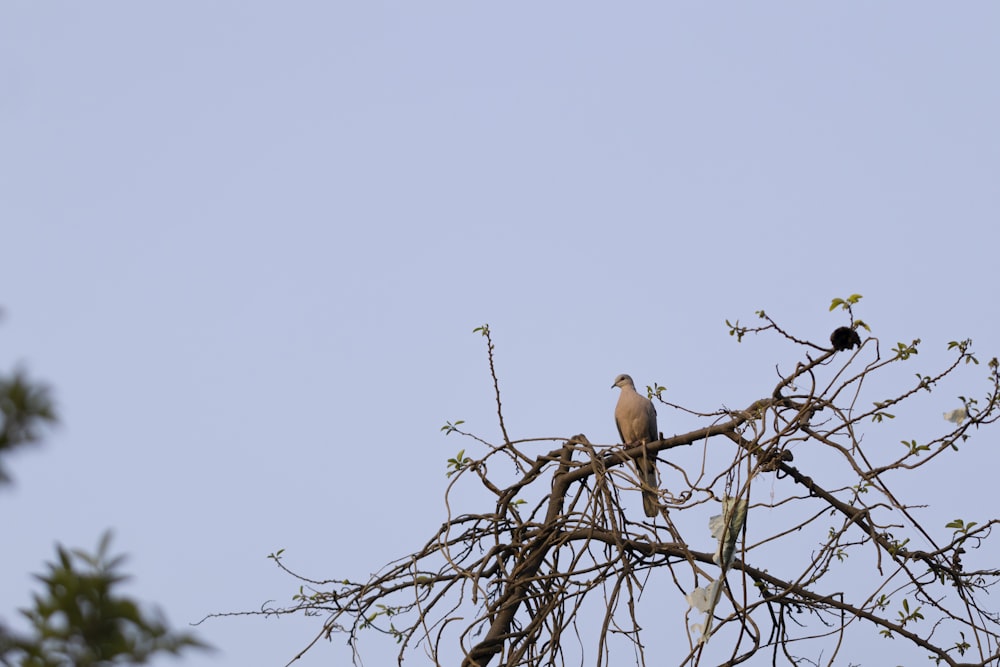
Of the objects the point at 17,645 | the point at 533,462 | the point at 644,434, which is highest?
the point at 644,434

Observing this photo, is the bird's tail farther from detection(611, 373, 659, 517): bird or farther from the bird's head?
the bird's head

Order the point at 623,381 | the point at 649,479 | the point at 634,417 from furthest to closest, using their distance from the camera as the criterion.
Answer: the point at 623,381
the point at 634,417
the point at 649,479

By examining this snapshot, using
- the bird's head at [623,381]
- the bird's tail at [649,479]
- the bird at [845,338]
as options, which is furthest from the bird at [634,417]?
the bird at [845,338]

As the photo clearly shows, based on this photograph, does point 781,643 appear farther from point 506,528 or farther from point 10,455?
point 10,455

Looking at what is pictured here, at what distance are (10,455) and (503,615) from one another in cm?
242

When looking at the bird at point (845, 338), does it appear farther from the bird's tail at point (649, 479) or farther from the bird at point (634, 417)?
the bird at point (634, 417)

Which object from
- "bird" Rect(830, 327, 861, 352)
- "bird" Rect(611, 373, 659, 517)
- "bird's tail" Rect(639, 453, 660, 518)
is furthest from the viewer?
"bird" Rect(611, 373, 659, 517)

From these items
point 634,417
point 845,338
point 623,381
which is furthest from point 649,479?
point 623,381

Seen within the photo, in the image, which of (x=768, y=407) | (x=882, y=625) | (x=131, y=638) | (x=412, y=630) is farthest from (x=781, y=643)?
(x=131, y=638)

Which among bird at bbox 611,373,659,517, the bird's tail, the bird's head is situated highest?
the bird's head

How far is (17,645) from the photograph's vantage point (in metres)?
0.99

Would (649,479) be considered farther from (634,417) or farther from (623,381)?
(623,381)

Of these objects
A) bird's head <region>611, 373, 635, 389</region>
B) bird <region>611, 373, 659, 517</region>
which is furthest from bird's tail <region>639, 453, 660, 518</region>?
bird's head <region>611, 373, 635, 389</region>

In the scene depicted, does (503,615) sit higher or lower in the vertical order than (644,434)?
lower
